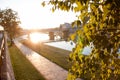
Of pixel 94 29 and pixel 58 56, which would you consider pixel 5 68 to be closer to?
pixel 94 29

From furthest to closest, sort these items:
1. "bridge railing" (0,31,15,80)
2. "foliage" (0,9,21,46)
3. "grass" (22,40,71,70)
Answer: "foliage" (0,9,21,46) → "grass" (22,40,71,70) → "bridge railing" (0,31,15,80)

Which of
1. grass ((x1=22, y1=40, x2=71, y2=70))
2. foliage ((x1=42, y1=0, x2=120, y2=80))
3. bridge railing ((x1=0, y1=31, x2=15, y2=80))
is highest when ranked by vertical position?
foliage ((x1=42, y1=0, x2=120, y2=80))

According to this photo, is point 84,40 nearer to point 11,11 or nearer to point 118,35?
point 118,35

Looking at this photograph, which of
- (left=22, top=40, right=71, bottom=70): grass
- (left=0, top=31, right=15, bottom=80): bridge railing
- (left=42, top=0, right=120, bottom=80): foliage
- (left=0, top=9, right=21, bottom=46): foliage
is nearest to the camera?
(left=42, top=0, right=120, bottom=80): foliage

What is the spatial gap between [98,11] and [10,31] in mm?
53412

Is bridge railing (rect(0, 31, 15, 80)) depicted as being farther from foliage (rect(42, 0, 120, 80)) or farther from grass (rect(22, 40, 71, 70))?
foliage (rect(42, 0, 120, 80))

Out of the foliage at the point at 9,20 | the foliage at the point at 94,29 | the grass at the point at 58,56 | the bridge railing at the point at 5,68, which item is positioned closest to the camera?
the foliage at the point at 94,29

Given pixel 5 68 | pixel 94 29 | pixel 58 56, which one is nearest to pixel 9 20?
pixel 58 56

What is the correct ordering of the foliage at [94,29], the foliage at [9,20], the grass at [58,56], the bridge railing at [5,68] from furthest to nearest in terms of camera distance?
the foliage at [9,20] < the grass at [58,56] < the bridge railing at [5,68] < the foliage at [94,29]

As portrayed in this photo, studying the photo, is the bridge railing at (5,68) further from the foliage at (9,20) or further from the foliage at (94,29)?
the foliage at (9,20)

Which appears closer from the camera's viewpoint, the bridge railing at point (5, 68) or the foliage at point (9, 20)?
Answer: the bridge railing at point (5, 68)

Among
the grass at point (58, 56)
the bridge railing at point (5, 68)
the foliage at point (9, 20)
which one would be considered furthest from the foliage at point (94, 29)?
the foliage at point (9, 20)

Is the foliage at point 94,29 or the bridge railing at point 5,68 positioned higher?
the foliage at point 94,29

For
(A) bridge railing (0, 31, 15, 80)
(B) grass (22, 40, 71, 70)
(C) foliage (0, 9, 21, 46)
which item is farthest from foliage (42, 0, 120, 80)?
(C) foliage (0, 9, 21, 46)
